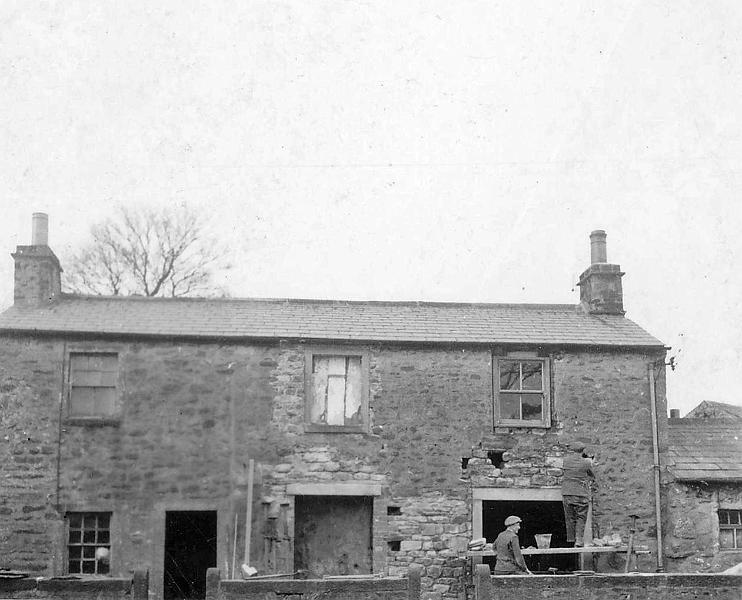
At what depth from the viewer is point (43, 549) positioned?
17.2 meters

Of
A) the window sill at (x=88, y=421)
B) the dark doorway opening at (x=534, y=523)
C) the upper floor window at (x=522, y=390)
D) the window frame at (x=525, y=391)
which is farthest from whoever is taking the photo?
the dark doorway opening at (x=534, y=523)

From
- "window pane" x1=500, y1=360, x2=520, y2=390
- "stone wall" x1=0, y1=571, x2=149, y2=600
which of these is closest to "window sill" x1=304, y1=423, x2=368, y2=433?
"window pane" x1=500, y1=360, x2=520, y2=390

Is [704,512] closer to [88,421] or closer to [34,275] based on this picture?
[88,421]

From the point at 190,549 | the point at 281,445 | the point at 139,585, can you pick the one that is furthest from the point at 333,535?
the point at 139,585

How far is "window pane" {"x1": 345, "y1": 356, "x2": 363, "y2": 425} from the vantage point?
727 inches

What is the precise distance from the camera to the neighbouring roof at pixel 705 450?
1834cm

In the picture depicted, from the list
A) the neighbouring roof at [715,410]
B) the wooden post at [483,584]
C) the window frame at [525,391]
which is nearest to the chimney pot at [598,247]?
the window frame at [525,391]

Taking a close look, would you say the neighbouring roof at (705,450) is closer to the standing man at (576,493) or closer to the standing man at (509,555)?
the standing man at (576,493)

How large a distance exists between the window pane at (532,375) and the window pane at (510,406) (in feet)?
1.16

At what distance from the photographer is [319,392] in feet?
60.7

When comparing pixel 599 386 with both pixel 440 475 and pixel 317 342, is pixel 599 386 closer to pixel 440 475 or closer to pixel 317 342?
pixel 440 475

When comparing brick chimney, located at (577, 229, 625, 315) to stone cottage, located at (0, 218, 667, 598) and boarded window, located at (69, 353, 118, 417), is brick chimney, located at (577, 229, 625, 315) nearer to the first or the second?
stone cottage, located at (0, 218, 667, 598)

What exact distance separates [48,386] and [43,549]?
2964 mm

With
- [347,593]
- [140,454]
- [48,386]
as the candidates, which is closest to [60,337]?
[48,386]
